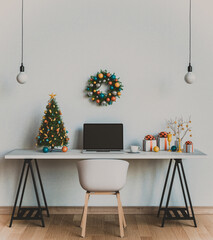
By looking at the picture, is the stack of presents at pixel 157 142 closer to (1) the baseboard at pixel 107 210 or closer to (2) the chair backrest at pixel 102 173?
(2) the chair backrest at pixel 102 173

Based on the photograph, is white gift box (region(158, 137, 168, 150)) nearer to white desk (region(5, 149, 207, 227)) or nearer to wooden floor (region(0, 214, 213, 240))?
white desk (region(5, 149, 207, 227))

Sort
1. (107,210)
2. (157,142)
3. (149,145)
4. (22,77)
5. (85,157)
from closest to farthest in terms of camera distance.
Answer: (85,157)
(22,77)
(149,145)
(157,142)
(107,210)

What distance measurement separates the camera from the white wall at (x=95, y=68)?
4086mm

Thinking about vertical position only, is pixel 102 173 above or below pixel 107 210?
above

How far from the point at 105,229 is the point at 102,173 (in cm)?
69

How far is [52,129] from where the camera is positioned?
3.78 m

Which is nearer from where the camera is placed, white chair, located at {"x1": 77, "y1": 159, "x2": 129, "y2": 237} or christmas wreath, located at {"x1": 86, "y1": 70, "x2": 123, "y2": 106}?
white chair, located at {"x1": 77, "y1": 159, "x2": 129, "y2": 237}

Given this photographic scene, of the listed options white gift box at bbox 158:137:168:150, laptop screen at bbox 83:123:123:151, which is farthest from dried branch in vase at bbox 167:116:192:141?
laptop screen at bbox 83:123:123:151

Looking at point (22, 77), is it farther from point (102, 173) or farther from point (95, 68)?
point (102, 173)

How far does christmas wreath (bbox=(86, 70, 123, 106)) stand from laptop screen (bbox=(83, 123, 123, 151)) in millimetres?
297

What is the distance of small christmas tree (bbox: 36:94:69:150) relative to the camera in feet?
12.4

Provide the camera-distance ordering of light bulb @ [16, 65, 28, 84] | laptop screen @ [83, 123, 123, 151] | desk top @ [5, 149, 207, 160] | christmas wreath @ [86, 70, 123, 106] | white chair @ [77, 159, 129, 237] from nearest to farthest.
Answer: white chair @ [77, 159, 129, 237]
desk top @ [5, 149, 207, 160]
light bulb @ [16, 65, 28, 84]
laptop screen @ [83, 123, 123, 151]
christmas wreath @ [86, 70, 123, 106]

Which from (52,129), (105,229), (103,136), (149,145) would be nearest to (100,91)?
(103,136)

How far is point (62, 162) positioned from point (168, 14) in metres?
2.14
